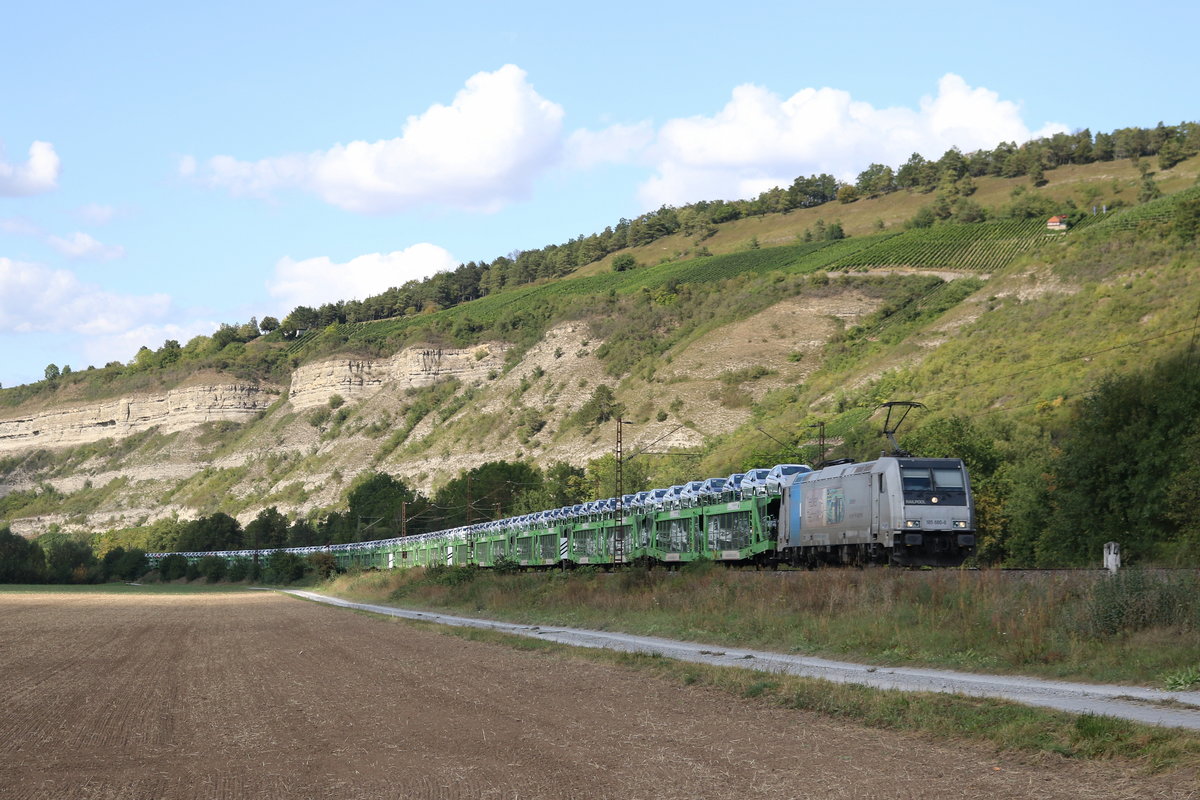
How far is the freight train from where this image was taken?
108 feet

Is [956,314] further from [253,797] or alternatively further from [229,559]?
[253,797]

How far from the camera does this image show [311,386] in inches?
7707

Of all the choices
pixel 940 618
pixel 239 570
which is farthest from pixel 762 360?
pixel 940 618

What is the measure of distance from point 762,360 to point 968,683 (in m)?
107

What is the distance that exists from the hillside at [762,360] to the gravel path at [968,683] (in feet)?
105

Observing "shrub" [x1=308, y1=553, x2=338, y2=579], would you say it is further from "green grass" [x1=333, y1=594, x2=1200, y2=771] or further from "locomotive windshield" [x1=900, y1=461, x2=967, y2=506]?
"green grass" [x1=333, y1=594, x2=1200, y2=771]

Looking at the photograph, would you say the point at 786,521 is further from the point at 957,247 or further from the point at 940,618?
the point at 957,247

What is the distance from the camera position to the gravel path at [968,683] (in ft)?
46.6

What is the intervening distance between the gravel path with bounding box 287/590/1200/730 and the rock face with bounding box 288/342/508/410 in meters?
153

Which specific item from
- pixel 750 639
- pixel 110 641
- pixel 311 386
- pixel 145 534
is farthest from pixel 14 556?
pixel 750 639

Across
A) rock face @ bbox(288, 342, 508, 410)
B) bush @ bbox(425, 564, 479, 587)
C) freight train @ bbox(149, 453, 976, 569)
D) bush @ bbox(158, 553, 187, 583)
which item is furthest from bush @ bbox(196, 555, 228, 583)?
bush @ bbox(425, 564, 479, 587)

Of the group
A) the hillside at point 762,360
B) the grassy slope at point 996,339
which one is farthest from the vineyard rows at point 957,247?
the grassy slope at point 996,339

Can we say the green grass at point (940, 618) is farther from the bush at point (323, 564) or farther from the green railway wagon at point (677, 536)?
the bush at point (323, 564)

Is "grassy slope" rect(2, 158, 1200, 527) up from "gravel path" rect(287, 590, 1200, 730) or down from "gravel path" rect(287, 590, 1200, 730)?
up
